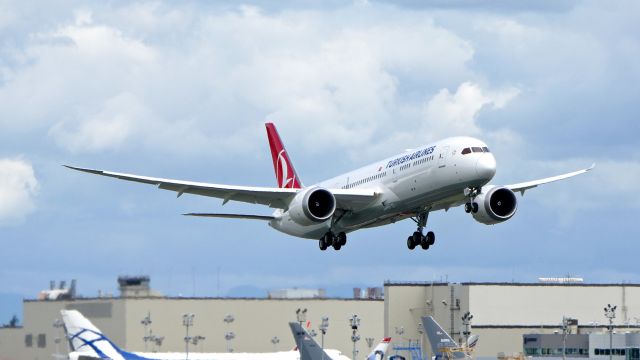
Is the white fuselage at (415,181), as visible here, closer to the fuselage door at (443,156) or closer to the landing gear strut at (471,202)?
the fuselage door at (443,156)

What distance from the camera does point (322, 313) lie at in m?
170

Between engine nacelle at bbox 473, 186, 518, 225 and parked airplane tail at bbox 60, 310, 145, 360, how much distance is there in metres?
42.7

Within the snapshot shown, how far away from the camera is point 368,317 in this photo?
171500mm

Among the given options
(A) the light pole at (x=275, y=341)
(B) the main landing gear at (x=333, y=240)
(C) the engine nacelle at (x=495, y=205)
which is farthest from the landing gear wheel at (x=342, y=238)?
(A) the light pole at (x=275, y=341)

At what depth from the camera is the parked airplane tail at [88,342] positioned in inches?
4156

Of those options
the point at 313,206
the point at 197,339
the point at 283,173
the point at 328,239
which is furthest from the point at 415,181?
the point at 197,339

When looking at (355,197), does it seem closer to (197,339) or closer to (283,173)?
(283,173)

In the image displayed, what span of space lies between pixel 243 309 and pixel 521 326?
42.3m

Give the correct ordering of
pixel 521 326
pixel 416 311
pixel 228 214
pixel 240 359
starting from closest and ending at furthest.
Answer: pixel 228 214 < pixel 240 359 < pixel 521 326 < pixel 416 311

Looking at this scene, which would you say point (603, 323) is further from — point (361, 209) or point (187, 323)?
point (361, 209)

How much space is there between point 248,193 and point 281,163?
15679mm

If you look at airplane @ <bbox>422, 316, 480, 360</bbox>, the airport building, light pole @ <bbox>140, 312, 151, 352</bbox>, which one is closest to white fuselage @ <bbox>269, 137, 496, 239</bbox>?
airplane @ <bbox>422, 316, 480, 360</bbox>

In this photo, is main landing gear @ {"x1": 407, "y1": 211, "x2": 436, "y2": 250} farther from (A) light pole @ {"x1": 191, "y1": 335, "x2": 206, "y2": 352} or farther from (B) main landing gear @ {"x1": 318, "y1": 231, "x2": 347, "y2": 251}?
(A) light pole @ {"x1": 191, "y1": 335, "x2": 206, "y2": 352}

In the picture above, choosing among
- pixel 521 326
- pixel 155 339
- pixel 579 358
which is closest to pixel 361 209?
pixel 579 358
